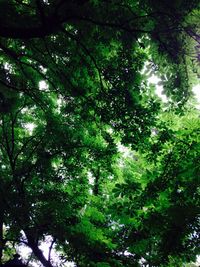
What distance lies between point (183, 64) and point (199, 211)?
3776 millimetres

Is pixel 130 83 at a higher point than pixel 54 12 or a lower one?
lower

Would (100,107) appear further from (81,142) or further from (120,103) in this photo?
(81,142)

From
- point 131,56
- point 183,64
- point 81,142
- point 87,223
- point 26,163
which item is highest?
point 26,163

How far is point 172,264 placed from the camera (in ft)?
22.4

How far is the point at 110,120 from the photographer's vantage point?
310 inches

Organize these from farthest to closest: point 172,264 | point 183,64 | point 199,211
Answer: point 183,64 < point 172,264 < point 199,211

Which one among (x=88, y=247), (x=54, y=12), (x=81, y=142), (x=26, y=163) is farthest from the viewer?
(x=26, y=163)

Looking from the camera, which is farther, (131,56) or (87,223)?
(87,223)

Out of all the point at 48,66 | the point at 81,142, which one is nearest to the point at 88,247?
the point at 81,142

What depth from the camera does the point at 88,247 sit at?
8734 mm

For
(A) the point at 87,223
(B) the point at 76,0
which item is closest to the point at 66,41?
(B) the point at 76,0

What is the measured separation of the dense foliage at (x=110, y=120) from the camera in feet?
17.7

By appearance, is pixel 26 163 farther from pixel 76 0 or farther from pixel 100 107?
pixel 76 0

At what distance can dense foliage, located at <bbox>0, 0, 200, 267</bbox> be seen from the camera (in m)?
5.40
